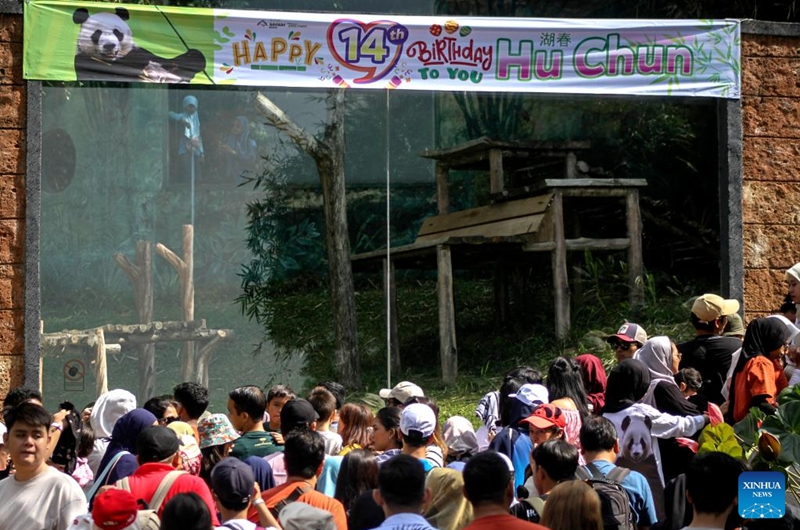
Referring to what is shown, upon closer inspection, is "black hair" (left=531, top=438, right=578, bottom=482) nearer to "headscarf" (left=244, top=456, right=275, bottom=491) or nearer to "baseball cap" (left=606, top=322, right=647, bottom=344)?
"headscarf" (left=244, top=456, right=275, bottom=491)

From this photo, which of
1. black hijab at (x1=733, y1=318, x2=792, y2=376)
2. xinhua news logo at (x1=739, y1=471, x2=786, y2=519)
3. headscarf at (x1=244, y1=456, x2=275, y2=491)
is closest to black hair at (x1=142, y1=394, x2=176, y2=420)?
headscarf at (x1=244, y1=456, x2=275, y2=491)

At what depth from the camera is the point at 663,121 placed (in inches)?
591

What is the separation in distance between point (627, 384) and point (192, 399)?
8.02ft

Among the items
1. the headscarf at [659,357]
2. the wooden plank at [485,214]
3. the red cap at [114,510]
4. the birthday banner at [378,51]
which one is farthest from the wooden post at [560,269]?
the red cap at [114,510]

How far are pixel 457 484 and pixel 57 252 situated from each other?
969cm

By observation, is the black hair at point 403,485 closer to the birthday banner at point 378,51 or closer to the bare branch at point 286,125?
the birthday banner at point 378,51

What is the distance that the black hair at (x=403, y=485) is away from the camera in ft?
15.0

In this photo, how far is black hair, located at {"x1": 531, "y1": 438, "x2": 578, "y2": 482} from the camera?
5.13 m

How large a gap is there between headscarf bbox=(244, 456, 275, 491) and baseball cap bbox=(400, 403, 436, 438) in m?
0.69

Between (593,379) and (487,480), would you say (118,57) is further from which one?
(487,480)

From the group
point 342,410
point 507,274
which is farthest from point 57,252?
point 342,410

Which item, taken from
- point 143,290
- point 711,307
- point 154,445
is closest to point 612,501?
point 154,445

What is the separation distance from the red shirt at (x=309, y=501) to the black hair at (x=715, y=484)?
1462 mm

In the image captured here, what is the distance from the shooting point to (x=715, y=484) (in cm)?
447
